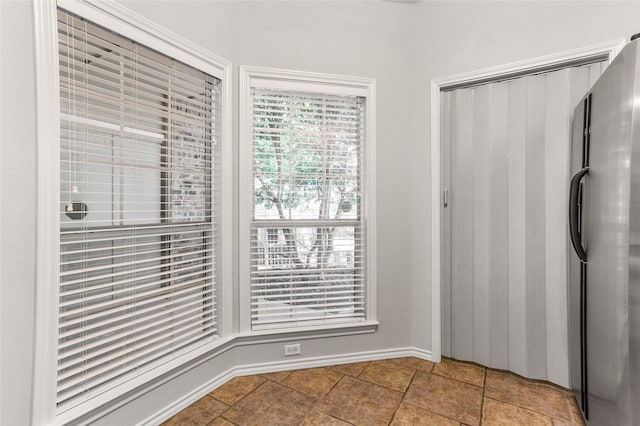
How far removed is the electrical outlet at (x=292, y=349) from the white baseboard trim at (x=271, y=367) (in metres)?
0.06

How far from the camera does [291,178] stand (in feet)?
7.16

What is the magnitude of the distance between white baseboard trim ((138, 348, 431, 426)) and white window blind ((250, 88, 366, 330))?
0.27m

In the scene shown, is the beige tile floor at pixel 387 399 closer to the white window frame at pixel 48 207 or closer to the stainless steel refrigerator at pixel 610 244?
the stainless steel refrigerator at pixel 610 244

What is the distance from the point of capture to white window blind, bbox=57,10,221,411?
1.35 meters

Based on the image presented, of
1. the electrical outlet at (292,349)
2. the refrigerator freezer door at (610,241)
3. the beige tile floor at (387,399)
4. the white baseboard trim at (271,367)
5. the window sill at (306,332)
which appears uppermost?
the refrigerator freezer door at (610,241)

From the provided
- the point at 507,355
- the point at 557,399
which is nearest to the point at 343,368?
the point at 507,355

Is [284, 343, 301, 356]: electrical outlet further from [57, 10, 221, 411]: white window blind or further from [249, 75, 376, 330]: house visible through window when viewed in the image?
[57, 10, 221, 411]: white window blind

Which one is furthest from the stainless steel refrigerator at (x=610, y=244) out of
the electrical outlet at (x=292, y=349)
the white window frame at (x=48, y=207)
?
the white window frame at (x=48, y=207)

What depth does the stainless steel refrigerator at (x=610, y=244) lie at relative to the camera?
1.03 metres

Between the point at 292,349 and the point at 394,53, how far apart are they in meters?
2.33

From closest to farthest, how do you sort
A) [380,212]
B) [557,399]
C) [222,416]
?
1. [222,416]
2. [557,399]
3. [380,212]

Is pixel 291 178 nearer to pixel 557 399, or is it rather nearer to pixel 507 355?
pixel 507 355

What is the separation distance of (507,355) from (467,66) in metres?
2.04

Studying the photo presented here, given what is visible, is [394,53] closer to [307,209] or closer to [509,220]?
[307,209]
